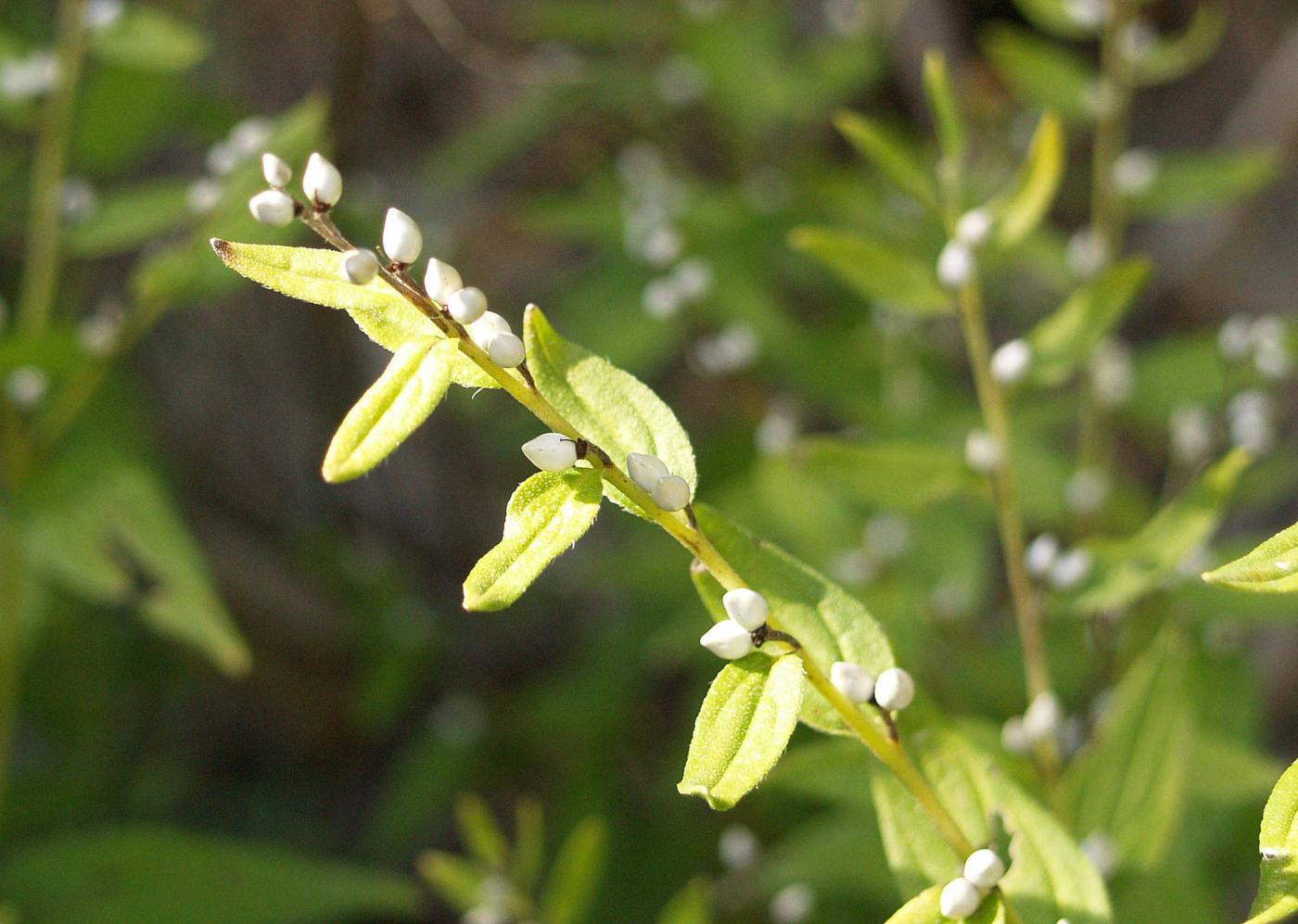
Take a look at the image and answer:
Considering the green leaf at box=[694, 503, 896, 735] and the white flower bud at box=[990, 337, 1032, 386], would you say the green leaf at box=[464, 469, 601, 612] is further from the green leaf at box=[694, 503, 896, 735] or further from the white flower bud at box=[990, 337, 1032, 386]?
the white flower bud at box=[990, 337, 1032, 386]

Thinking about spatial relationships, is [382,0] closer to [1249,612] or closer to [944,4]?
[944,4]

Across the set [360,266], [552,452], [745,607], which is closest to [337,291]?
[360,266]

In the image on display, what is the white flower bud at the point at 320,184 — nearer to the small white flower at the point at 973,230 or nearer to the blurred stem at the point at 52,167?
the small white flower at the point at 973,230

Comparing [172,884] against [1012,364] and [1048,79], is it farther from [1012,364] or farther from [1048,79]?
[1048,79]

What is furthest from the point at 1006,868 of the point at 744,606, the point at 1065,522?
the point at 1065,522

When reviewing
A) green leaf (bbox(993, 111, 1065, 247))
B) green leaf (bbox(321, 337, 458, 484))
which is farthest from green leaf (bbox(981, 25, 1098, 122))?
green leaf (bbox(321, 337, 458, 484))

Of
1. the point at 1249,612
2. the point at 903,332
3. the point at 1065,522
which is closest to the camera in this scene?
the point at 1249,612
